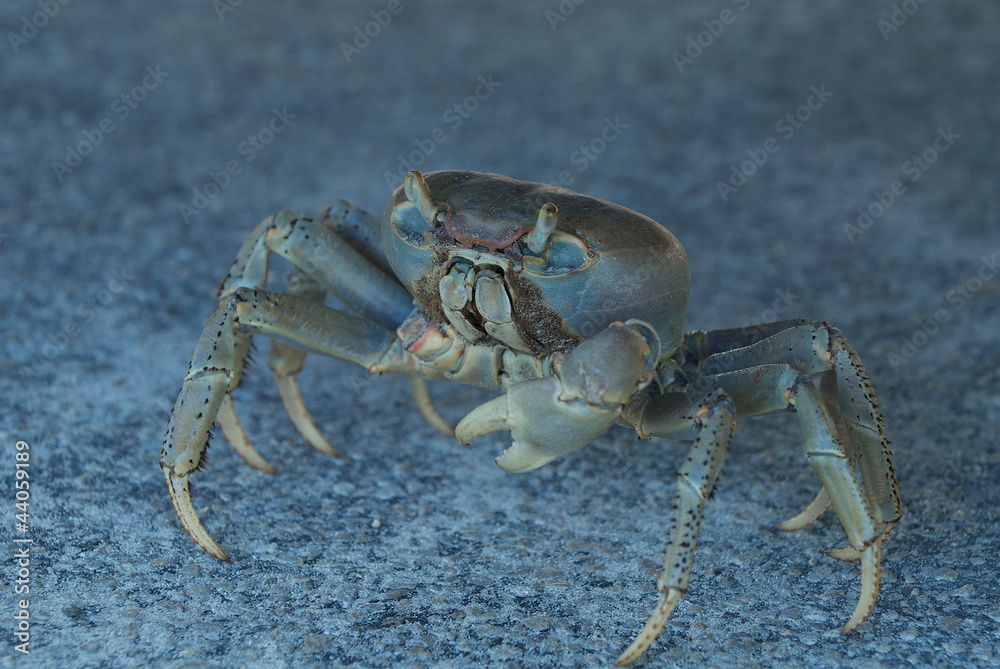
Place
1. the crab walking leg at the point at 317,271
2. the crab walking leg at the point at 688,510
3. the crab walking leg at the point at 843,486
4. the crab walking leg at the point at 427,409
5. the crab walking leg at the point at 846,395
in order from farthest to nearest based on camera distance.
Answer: the crab walking leg at the point at 427,409, the crab walking leg at the point at 317,271, the crab walking leg at the point at 846,395, the crab walking leg at the point at 843,486, the crab walking leg at the point at 688,510

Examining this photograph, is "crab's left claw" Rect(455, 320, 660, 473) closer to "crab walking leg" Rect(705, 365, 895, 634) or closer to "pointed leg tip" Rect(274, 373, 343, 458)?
"crab walking leg" Rect(705, 365, 895, 634)

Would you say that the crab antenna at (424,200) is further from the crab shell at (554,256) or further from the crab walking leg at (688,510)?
the crab walking leg at (688,510)

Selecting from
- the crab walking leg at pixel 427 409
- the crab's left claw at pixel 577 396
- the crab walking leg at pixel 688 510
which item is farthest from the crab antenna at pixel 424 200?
the crab walking leg at pixel 427 409

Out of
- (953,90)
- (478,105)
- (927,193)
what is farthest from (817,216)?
(478,105)

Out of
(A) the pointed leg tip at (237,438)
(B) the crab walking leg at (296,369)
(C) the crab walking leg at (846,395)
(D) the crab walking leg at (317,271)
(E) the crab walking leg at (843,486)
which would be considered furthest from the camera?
(B) the crab walking leg at (296,369)

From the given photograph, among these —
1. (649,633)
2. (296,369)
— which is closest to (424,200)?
(296,369)

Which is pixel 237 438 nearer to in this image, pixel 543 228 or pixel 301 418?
pixel 301 418
